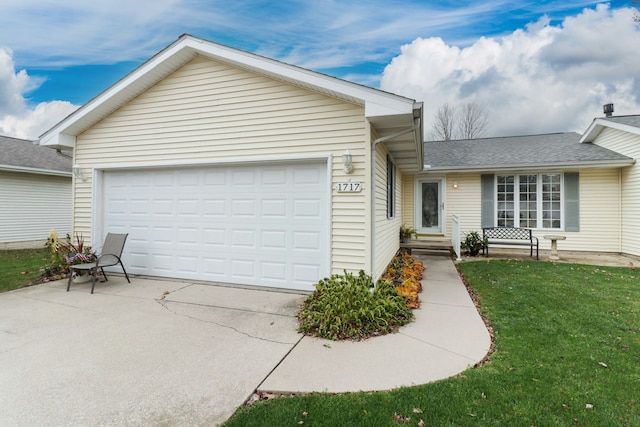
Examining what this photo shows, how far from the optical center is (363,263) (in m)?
4.87

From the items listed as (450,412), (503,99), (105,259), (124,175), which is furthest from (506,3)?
(503,99)

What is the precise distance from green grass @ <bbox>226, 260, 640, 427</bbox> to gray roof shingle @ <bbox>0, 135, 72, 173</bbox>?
12.8 meters

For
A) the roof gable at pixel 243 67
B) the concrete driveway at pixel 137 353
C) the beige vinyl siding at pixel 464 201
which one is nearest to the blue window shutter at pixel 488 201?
the beige vinyl siding at pixel 464 201

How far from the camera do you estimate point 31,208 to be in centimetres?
1122

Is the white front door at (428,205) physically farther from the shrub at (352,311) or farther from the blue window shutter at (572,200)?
the shrub at (352,311)

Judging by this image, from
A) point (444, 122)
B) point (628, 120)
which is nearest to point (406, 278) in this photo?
point (628, 120)

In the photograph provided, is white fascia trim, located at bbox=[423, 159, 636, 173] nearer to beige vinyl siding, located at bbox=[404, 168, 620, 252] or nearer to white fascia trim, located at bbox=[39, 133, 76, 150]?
beige vinyl siding, located at bbox=[404, 168, 620, 252]

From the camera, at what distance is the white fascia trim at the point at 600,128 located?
8641 millimetres

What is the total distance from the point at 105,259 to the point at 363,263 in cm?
486

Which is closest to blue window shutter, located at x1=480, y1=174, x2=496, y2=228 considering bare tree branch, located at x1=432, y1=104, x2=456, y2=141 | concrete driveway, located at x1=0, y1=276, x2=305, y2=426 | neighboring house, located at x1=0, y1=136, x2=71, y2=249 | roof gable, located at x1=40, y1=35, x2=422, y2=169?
roof gable, located at x1=40, y1=35, x2=422, y2=169

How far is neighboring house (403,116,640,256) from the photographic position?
926 cm

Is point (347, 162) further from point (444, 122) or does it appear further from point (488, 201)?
point (444, 122)

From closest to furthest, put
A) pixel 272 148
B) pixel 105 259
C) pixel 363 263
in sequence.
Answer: pixel 363 263, pixel 272 148, pixel 105 259

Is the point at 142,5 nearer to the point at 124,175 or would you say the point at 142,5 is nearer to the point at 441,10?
the point at 124,175
